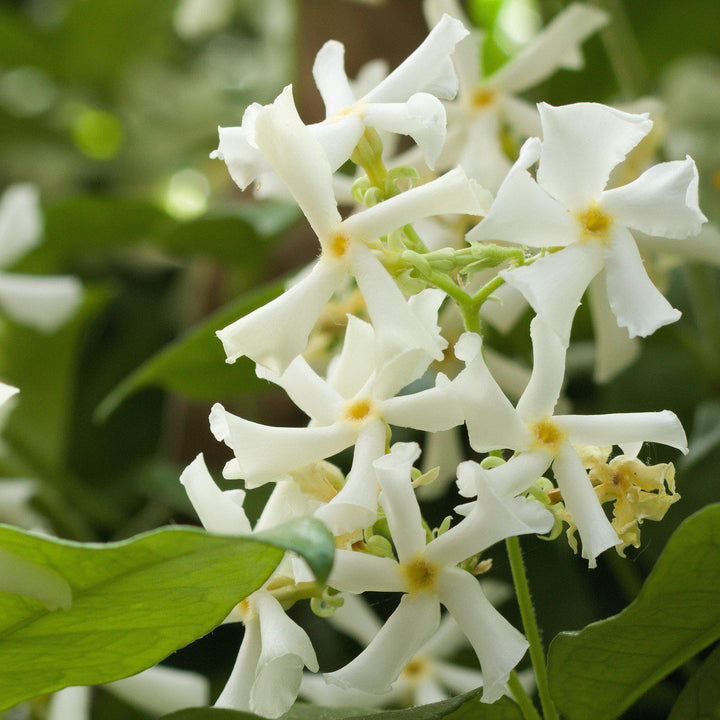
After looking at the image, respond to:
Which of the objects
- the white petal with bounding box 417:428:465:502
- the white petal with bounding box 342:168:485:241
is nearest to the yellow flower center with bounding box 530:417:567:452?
the white petal with bounding box 342:168:485:241

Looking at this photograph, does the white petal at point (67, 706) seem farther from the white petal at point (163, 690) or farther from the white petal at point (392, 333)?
the white petal at point (392, 333)

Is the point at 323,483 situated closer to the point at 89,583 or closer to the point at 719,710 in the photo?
the point at 89,583

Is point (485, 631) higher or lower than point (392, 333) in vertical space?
lower

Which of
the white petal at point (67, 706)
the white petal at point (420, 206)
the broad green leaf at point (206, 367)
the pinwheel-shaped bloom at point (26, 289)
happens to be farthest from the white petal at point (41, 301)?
the white petal at point (420, 206)

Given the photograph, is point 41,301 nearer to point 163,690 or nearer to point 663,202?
point 163,690

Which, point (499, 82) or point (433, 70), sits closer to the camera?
Result: point (433, 70)

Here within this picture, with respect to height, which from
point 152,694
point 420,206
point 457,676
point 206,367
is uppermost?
point 420,206

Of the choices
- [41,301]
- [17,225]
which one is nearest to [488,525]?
[41,301]
